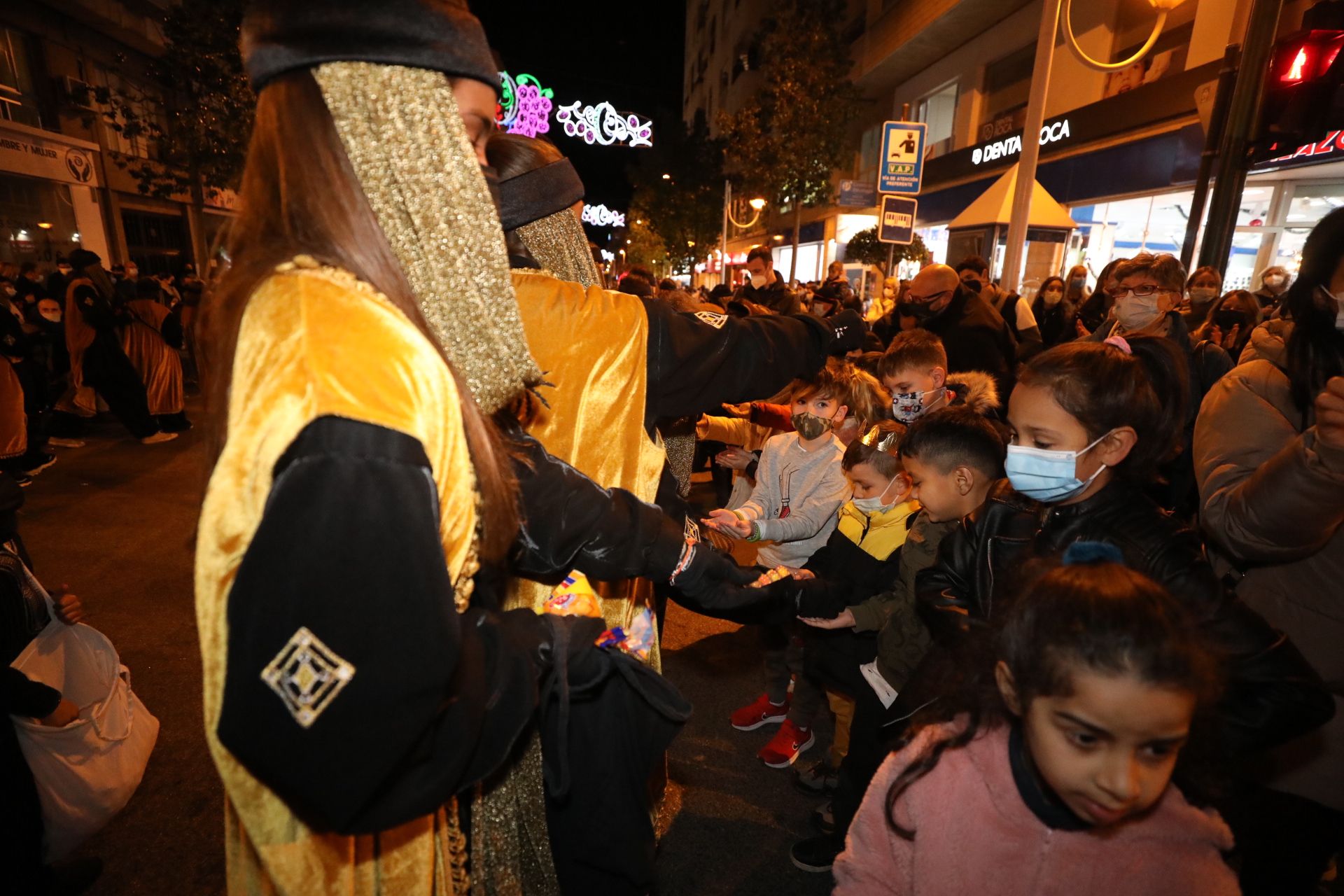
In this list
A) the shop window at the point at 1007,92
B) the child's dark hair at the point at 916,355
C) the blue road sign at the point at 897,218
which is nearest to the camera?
the child's dark hair at the point at 916,355

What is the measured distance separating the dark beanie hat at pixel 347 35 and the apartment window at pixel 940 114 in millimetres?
20376

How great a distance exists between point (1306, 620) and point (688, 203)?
3499 cm

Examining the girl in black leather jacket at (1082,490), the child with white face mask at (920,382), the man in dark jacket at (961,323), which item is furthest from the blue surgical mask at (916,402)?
the man in dark jacket at (961,323)

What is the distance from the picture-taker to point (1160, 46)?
35.8 feet

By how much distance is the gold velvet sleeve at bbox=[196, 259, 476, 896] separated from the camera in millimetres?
778

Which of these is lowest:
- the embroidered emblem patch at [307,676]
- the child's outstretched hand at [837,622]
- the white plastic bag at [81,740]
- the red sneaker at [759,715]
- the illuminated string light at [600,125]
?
the red sneaker at [759,715]

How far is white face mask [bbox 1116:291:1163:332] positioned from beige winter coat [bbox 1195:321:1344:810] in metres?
1.72

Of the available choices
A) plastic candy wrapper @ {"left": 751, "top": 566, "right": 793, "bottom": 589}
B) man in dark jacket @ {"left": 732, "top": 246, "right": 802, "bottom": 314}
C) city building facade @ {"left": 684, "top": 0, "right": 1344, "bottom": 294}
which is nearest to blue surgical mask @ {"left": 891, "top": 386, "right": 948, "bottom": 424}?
plastic candy wrapper @ {"left": 751, "top": 566, "right": 793, "bottom": 589}

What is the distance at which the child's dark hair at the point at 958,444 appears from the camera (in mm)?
2338

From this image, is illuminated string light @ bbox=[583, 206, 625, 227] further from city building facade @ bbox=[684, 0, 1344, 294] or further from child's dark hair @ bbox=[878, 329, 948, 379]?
child's dark hair @ bbox=[878, 329, 948, 379]

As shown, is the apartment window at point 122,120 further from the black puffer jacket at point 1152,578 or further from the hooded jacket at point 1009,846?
the hooded jacket at point 1009,846

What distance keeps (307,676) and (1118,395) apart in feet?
6.53

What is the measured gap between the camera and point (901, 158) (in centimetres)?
848

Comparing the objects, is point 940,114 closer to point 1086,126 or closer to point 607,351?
point 1086,126
